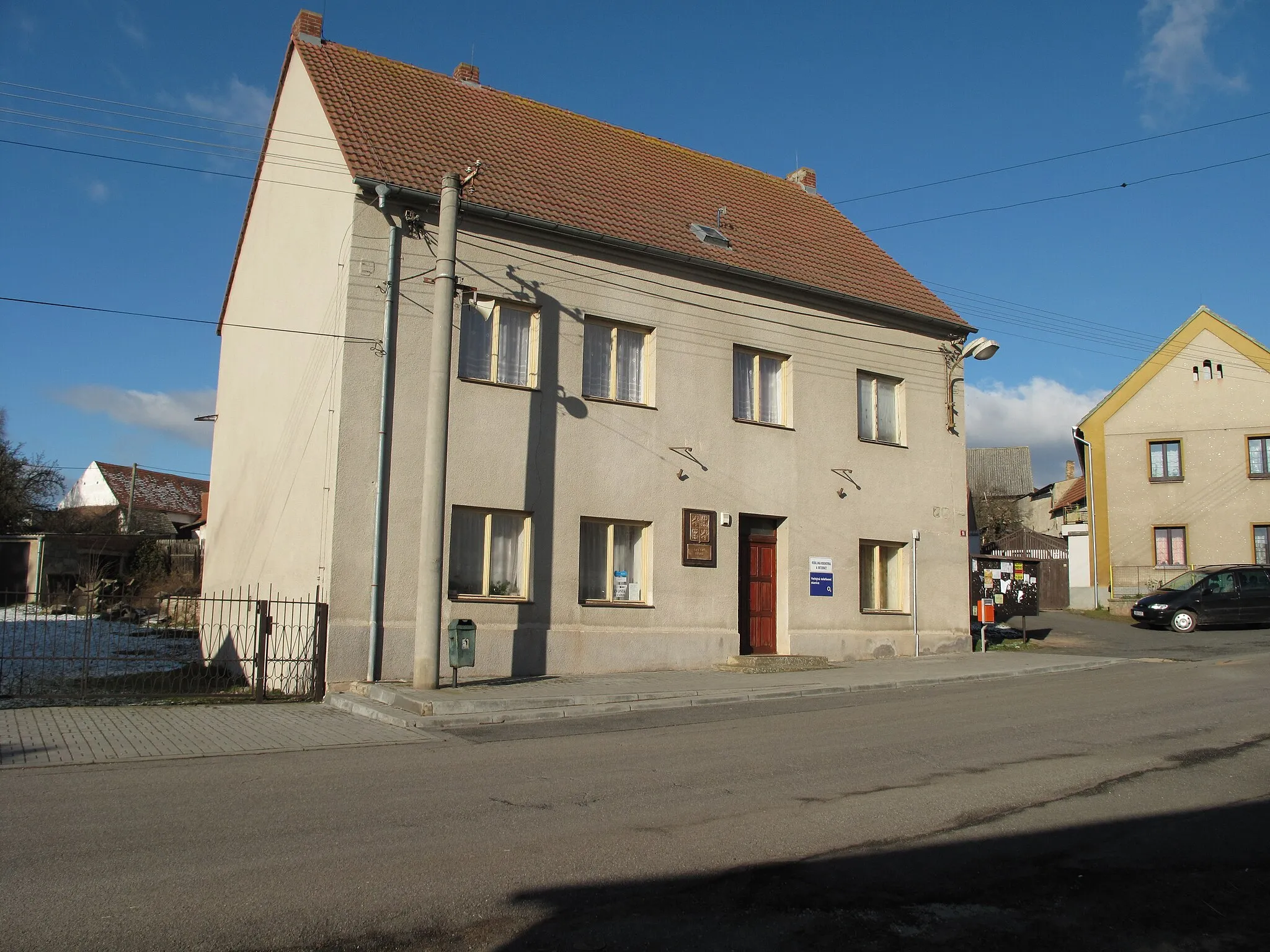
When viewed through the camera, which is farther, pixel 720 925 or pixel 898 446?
pixel 898 446

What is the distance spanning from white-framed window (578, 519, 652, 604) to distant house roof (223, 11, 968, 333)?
4.83 metres

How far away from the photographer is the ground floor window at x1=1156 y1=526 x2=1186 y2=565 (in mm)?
34219

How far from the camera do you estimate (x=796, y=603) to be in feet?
60.0

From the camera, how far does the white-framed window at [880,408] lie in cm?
1988

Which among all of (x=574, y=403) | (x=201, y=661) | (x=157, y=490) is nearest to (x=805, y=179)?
(x=574, y=403)

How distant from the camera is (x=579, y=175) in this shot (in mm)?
18516

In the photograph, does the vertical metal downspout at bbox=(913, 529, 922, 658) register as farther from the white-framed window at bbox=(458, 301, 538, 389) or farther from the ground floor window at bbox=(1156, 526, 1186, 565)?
the ground floor window at bbox=(1156, 526, 1186, 565)

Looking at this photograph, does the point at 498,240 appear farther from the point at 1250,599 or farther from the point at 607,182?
the point at 1250,599

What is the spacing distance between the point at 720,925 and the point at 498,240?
12553 millimetres

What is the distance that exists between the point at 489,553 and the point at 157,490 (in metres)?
52.3

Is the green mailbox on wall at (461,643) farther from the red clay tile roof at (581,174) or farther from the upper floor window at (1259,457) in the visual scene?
the upper floor window at (1259,457)

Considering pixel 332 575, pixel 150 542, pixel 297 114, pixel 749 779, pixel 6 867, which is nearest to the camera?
pixel 6 867

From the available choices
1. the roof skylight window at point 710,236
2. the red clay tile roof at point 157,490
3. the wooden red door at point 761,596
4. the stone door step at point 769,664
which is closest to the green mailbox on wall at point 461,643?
the stone door step at point 769,664

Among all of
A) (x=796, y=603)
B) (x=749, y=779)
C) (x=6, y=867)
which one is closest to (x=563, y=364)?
(x=796, y=603)
